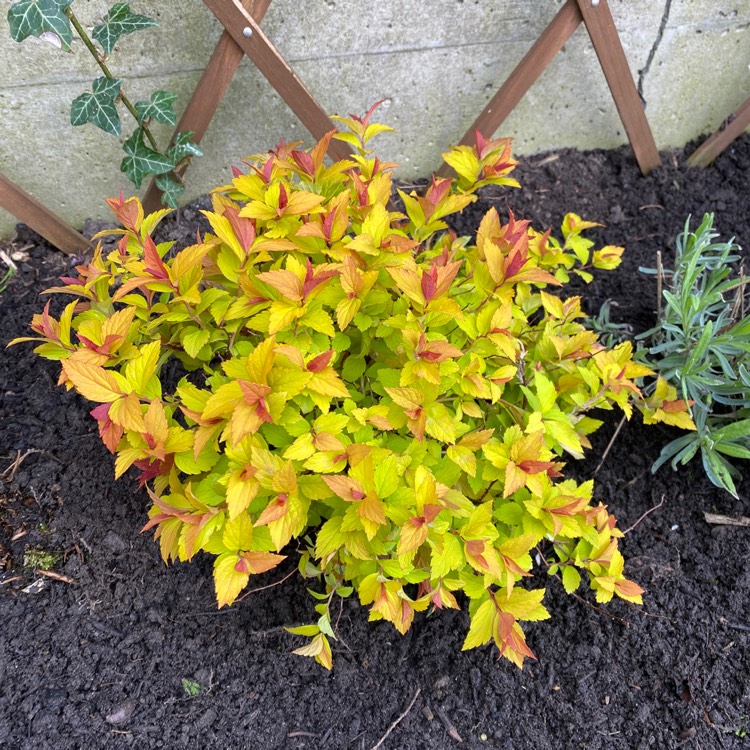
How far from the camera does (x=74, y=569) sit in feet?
5.10

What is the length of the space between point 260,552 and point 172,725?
65 centimetres

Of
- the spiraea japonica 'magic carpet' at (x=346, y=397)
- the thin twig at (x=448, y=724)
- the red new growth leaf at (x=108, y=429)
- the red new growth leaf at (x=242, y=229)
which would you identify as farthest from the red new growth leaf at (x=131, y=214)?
the thin twig at (x=448, y=724)

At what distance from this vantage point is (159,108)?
Answer: 1789mm

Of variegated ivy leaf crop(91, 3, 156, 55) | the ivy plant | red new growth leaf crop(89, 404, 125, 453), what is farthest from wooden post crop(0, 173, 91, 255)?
red new growth leaf crop(89, 404, 125, 453)

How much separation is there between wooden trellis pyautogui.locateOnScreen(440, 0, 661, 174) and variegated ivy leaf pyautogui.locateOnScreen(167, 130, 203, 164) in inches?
36.8

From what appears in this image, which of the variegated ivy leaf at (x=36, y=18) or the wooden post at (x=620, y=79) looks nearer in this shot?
the variegated ivy leaf at (x=36, y=18)

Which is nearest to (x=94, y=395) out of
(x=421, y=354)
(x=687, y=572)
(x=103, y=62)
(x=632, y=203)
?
(x=421, y=354)

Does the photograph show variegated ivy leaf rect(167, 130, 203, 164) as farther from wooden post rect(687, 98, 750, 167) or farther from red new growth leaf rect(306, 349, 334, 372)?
wooden post rect(687, 98, 750, 167)

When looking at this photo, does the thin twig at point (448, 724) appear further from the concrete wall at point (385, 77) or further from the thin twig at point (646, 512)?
the concrete wall at point (385, 77)

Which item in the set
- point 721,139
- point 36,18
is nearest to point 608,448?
point 721,139

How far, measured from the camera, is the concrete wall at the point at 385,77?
6.04ft

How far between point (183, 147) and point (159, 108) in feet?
0.41

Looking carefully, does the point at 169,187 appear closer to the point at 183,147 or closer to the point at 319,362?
the point at 183,147

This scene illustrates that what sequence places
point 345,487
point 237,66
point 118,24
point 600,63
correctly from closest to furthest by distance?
point 345,487
point 118,24
point 237,66
point 600,63
